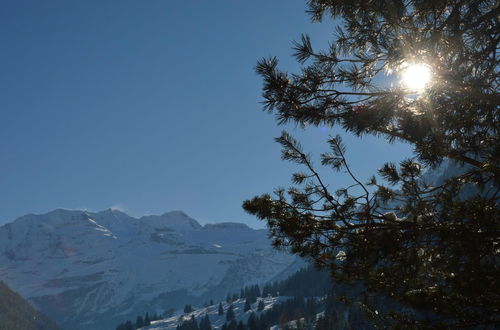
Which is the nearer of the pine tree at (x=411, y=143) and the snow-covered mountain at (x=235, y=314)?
the pine tree at (x=411, y=143)

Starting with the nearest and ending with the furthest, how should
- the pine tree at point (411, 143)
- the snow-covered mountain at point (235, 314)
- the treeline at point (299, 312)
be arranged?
the pine tree at point (411, 143), the treeline at point (299, 312), the snow-covered mountain at point (235, 314)

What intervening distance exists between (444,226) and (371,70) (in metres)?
3.05

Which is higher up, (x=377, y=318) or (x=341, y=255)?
(x=341, y=255)

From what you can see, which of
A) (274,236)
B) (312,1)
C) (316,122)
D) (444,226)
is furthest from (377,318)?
(312,1)

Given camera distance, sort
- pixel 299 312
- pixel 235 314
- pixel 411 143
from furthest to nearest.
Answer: pixel 235 314, pixel 299 312, pixel 411 143

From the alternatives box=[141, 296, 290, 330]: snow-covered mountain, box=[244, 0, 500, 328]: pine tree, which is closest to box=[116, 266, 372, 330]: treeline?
box=[141, 296, 290, 330]: snow-covered mountain

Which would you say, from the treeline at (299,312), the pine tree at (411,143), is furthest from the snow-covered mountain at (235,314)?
the pine tree at (411,143)

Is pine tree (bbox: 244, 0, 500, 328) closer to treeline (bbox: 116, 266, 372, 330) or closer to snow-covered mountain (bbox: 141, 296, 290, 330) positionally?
treeline (bbox: 116, 266, 372, 330)

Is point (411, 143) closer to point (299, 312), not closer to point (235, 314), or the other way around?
point (299, 312)

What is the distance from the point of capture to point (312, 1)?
23.6ft

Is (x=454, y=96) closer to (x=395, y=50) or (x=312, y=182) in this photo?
(x=395, y=50)

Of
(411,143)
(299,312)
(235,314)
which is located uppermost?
(411,143)

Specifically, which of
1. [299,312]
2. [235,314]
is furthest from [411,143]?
[235,314]

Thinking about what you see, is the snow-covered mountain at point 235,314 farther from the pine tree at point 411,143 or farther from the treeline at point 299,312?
the pine tree at point 411,143
